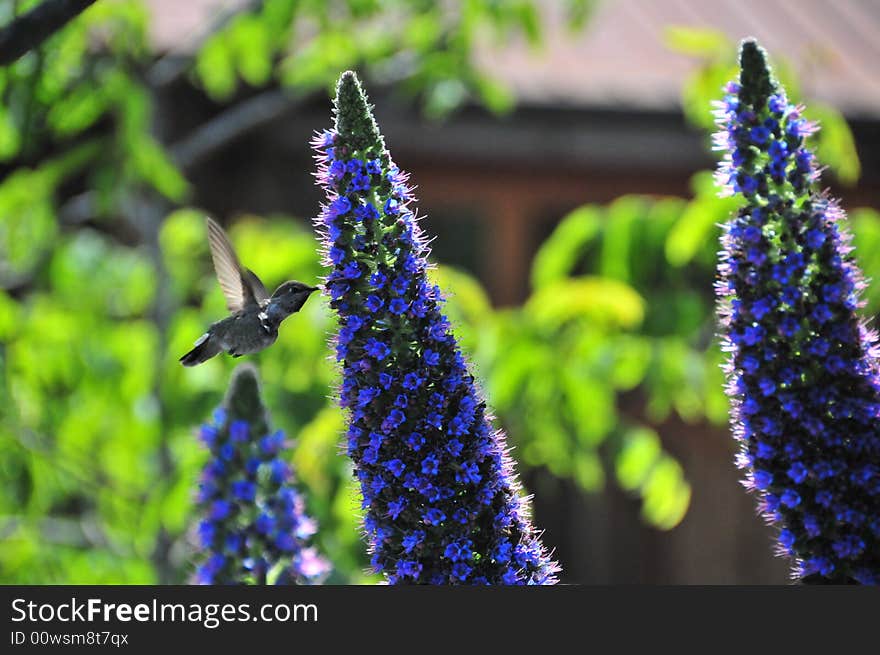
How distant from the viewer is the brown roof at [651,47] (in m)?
8.06

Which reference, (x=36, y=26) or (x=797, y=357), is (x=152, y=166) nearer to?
(x=36, y=26)

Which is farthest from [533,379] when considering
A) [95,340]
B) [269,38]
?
[95,340]

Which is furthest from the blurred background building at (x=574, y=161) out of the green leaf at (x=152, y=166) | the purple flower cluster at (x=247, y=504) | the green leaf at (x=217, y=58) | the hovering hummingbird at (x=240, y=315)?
the hovering hummingbird at (x=240, y=315)

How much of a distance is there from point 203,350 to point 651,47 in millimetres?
7711

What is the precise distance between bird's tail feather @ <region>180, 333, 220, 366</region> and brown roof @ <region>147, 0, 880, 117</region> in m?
5.90

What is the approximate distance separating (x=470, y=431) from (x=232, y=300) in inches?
22.1

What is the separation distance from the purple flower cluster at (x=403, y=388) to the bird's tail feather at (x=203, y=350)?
0.29 m

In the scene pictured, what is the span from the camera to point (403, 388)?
56.7 inches

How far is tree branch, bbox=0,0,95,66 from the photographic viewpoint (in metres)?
1.63

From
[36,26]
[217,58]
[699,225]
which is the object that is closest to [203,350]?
[36,26]

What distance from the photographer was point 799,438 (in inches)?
60.7

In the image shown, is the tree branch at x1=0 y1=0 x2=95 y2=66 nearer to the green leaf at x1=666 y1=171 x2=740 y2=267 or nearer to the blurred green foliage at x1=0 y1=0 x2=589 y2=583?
the blurred green foliage at x1=0 y1=0 x2=589 y2=583

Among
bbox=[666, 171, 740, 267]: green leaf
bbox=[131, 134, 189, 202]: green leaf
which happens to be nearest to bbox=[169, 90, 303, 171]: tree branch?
bbox=[131, 134, 189, 202]: green leaf

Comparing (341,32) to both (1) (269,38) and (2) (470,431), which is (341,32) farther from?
(2) (470,431)
